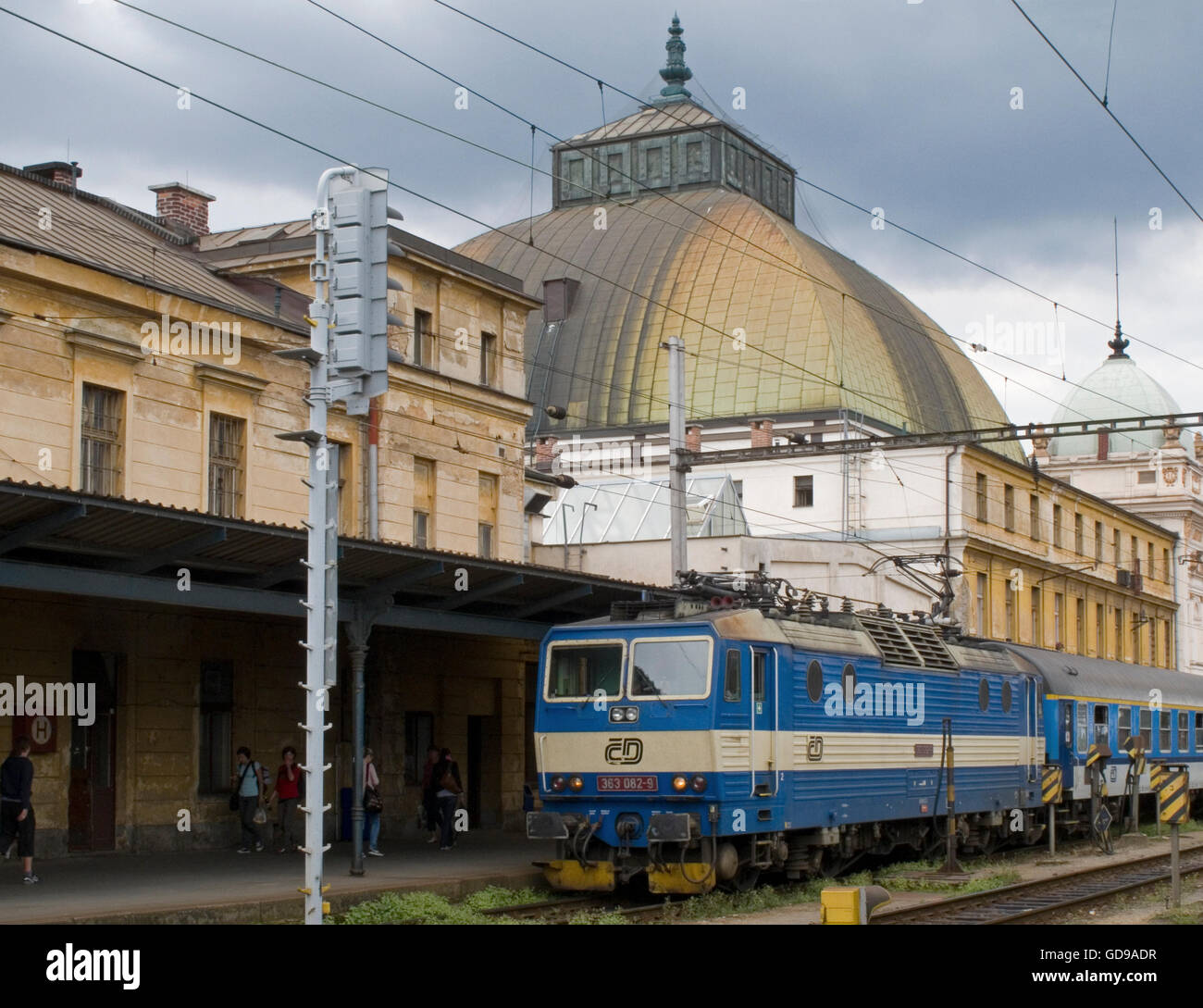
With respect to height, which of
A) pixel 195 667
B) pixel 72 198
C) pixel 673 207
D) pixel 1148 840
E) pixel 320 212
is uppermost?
pixel 673 207

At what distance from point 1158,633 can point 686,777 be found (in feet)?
198

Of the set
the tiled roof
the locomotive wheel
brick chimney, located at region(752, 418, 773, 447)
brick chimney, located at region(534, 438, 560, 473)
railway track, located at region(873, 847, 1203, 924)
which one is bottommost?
railway track, located at region(873, 847, 1203, 924)

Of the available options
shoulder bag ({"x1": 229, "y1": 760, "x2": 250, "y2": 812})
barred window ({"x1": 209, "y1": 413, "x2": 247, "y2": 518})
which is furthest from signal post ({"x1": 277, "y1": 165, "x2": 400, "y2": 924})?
barred window ({"x1": 209, "y1": 413, "x2": 247, "y2": 518})

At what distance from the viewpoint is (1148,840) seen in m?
32.5

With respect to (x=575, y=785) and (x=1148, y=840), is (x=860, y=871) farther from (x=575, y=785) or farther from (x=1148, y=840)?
(x=1148, y=840)

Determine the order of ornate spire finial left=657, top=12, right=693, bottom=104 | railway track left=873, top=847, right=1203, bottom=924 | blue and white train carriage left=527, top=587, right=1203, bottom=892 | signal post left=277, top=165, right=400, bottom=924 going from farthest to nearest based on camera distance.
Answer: ornate spire finial left=657, top=12, right=693, bottom=104 → blue and white train carriage left=527, top=587, right=1203, bottom=892 → railway track left=873, top=847, right=1203, bottom=924 → signal post left=277, top=165, right=400, bottom=924

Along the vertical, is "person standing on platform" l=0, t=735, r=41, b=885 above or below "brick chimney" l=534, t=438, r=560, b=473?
below

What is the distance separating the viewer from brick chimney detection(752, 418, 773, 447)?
225 feet

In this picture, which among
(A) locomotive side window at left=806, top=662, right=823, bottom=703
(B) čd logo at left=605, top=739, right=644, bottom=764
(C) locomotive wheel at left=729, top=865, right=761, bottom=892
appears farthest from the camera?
(A) locomotive side window at left=806, top=662, right=823, bottom=703

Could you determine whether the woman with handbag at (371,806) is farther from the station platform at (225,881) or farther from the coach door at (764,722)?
the coach door at (764,722)

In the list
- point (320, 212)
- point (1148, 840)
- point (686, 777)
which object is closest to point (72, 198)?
point (686, 777)

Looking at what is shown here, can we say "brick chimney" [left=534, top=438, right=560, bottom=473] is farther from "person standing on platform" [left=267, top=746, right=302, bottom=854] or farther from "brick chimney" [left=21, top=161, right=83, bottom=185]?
"person standing on platform" [left=267, top=746, right=302, bottom=854]

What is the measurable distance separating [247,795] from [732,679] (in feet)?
29.6

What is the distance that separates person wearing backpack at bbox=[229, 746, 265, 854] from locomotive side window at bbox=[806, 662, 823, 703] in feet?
29.1
